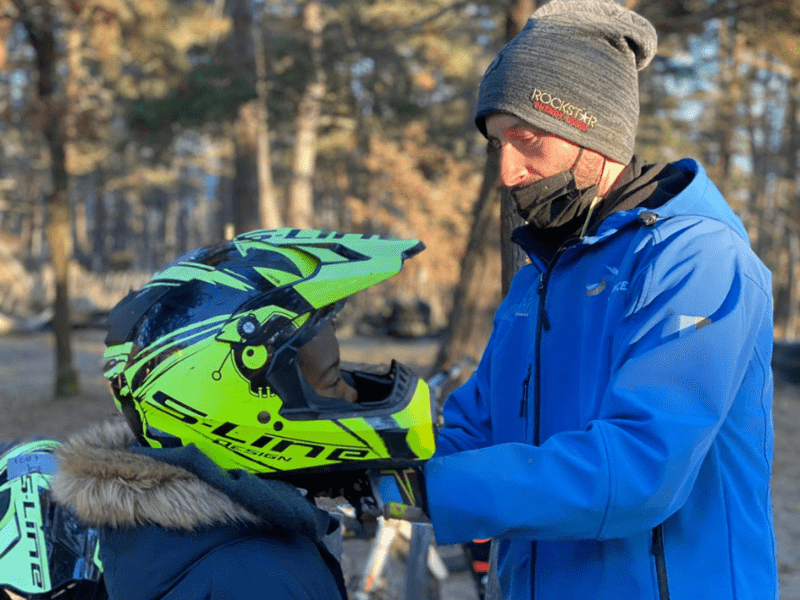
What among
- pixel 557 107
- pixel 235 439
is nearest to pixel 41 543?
pixel 235 439

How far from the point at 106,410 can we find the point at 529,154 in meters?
9.46

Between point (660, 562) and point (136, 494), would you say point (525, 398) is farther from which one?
point (136, 494)

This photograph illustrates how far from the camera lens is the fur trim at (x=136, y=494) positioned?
5.65ft

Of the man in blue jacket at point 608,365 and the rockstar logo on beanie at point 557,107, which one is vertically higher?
the rockstar logo on beanie at point 557,107

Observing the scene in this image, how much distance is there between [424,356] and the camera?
716 inches

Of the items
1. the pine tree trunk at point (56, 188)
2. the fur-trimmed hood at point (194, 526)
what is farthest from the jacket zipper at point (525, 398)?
the pine tree trunk at point (56, 188)

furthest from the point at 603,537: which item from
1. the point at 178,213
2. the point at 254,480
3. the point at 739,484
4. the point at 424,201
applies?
the point at 178,213

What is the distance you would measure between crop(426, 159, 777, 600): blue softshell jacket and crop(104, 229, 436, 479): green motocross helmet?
24cm

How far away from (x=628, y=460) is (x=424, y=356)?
16724mm

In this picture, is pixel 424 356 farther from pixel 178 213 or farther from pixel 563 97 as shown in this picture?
pixel 178 213

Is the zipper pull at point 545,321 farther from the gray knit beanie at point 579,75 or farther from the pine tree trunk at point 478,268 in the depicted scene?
the pine tree trunk at point 478,268

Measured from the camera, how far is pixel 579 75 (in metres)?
1.99

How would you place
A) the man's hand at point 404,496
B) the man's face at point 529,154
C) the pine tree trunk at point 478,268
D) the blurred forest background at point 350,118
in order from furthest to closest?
the blurred forest background at point 350,118 → the pine tree trunk at point 478,268 → the man's face at point 529,154 → the man's hand at point 404,496

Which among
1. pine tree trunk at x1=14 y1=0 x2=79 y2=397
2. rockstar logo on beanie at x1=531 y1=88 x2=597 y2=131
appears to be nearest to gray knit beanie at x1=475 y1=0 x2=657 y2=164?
rockstar logo on beanie at x1=531 y1=88 x2=597 y2=131
